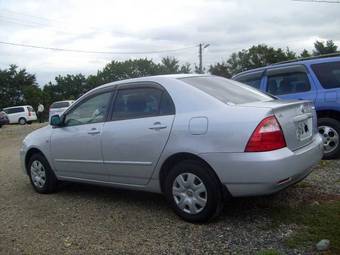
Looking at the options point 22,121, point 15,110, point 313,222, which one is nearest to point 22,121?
point 22,121

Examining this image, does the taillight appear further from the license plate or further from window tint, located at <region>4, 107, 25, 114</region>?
window tint, located at <region>4, 107, 25, 114</region>

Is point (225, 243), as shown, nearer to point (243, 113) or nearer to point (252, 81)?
point (243, 113)

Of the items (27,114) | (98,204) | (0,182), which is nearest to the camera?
(98,204)

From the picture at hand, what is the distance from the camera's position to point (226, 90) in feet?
17.6

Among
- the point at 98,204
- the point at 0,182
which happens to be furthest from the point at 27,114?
the point at 98,204

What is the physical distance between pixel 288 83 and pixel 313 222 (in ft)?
13.8

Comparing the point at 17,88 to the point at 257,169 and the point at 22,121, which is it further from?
the point at 257,169

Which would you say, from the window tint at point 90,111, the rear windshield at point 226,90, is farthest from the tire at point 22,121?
the rear windshield at point 226,90

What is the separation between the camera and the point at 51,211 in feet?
19.4

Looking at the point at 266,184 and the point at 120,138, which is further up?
the point at 120,138

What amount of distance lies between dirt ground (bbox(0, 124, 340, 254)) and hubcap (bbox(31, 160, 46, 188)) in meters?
0.19

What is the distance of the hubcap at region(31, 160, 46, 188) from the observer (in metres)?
6.86

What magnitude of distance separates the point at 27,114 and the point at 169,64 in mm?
44470

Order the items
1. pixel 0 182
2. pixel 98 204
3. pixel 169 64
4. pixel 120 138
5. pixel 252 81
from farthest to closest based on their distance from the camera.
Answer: pixel 169 64 < pixel 252 81 < pixel 0 182 < pixel 98 204 < pixel 120 138
